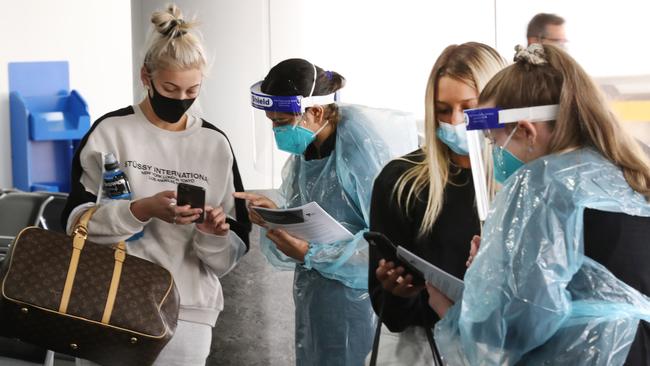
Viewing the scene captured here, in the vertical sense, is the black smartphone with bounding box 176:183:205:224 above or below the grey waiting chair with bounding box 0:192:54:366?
above

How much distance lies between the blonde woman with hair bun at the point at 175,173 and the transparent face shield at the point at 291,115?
226 mm

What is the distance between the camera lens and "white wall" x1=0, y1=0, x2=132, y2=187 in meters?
4.03

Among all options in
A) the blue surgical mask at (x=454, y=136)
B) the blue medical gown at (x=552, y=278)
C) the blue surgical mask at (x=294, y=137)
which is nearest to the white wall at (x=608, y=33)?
the blue surgical mask at (x=294, y=137)

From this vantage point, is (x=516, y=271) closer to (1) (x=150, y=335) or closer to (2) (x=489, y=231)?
(2) (x=489, y=231)

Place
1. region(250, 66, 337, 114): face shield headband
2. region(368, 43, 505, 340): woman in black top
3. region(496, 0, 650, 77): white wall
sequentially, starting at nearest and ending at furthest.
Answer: region(368, 43, 505, 340): woman in black top < region(250, 66, 337, 114): face shield headband < region(496, 0, 650, 77): white wall

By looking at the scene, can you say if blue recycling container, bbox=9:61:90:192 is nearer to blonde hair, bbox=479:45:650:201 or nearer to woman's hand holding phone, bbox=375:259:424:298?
woman's hand holding phone, bbox=375:259:424:298

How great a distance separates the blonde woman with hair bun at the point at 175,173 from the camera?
2512mm

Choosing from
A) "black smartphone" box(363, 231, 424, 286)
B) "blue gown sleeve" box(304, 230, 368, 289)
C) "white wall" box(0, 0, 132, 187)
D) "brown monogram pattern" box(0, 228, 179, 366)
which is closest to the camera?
"black smartphone" box(363, 231, 424, 286)

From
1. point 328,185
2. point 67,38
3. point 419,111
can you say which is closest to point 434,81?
point 328,185

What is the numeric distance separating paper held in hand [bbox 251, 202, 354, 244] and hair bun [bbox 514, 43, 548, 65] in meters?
0.80

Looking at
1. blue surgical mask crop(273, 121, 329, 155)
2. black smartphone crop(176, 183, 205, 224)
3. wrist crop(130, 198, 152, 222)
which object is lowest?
wrist crop(130, 198, 152, 222)

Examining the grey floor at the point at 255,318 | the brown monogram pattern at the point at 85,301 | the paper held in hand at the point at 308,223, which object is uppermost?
the paper held in hand at the point at 308,223

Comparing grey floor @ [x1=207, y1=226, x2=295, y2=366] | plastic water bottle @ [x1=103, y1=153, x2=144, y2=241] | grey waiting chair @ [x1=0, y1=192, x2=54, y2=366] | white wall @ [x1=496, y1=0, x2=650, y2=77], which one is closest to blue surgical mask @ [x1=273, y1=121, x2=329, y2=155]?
plastic water bottle @ [x1=103, y1=153, x2=144, y2=241]

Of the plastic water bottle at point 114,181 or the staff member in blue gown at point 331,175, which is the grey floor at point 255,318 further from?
the plastic water bottle at point 114,181
